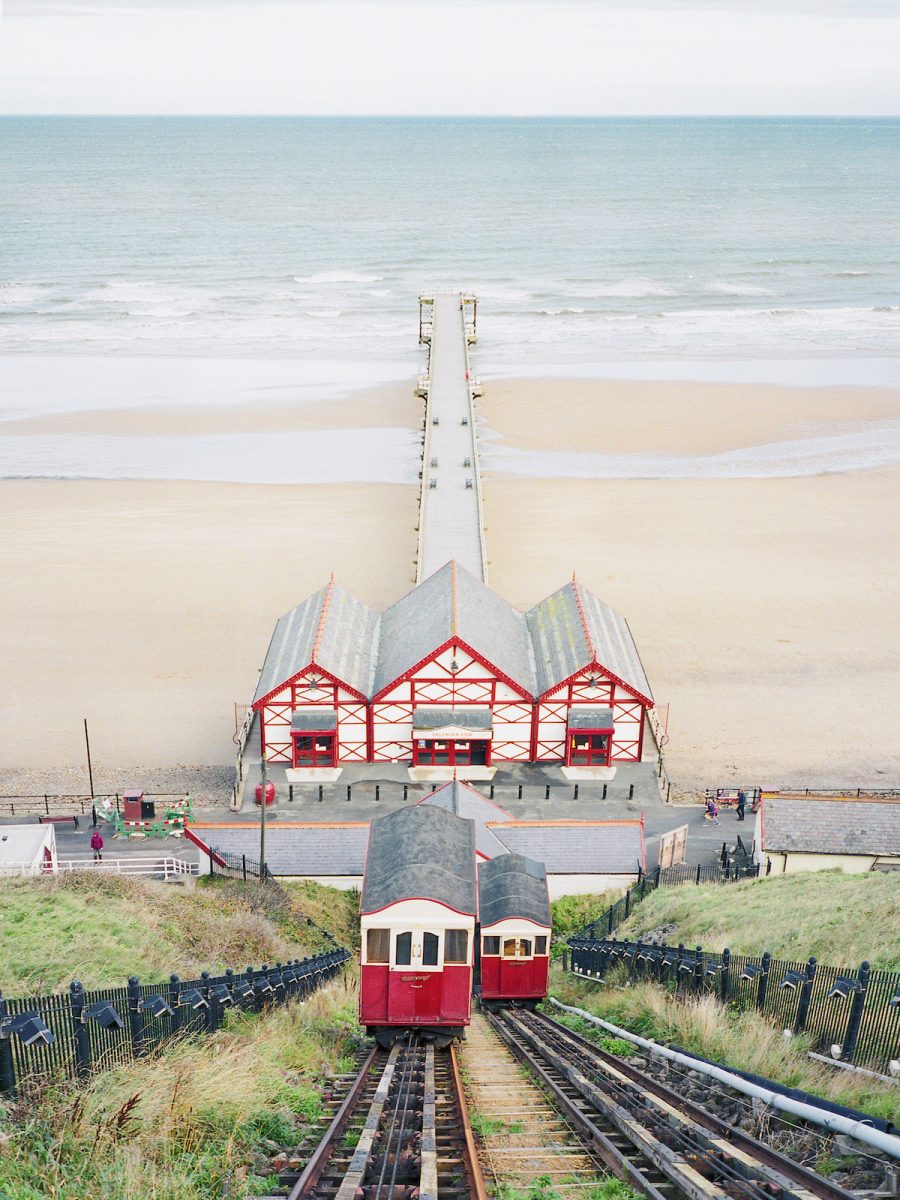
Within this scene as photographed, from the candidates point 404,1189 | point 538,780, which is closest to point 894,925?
point 404,1189

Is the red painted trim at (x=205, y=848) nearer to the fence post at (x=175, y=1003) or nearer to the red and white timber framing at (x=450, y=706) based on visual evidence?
the red and white timber framing at (x=450, y=706)

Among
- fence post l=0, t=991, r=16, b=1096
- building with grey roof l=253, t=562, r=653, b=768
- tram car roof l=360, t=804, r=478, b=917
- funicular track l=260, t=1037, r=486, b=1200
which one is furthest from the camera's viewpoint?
building with grey roof l=253, t=562, r=653, b=768

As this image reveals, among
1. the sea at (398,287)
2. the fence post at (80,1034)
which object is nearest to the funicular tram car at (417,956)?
the fence post at (80,1034)

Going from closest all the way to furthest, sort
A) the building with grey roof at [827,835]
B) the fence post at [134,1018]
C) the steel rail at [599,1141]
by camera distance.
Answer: the steel rail at [599,1141] → the fence post at [134,1018] → the building with grey roof at [827,835]

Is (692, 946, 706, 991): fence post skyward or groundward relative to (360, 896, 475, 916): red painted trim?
groundward

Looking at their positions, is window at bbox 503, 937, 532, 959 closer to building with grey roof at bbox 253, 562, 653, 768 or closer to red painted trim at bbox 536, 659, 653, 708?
building with grey roof at bbox 253, 562, 653, 768

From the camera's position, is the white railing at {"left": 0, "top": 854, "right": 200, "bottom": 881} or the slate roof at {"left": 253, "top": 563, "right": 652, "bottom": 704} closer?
the white railing at {"left": 0, "top": 854, "right": 200, "bottom": 881}

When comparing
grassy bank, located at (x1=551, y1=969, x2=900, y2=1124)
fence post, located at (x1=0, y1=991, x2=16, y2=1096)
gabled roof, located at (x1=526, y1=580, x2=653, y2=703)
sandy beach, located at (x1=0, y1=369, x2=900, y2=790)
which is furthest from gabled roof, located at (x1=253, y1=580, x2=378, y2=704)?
fence post, located at (x1=0, y1=991, x2=16, y2=1096)
